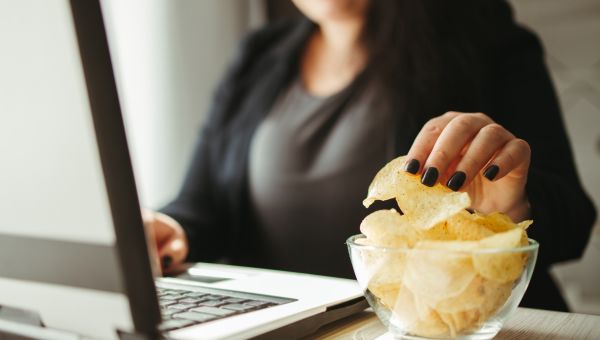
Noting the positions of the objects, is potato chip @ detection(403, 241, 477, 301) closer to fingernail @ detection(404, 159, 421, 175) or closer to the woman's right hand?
fingernail @ detection(404, 159, 421, 175)

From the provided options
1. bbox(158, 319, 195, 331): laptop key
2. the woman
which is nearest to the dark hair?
the woman

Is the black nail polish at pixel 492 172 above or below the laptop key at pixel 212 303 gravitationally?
above

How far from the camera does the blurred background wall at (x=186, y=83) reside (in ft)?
5.36

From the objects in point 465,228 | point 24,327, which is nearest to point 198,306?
point 24,327

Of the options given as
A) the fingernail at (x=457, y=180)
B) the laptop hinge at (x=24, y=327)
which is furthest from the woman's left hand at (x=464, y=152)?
the laptop hinge at (x=24, y=327)

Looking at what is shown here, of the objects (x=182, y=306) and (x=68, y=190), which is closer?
(x=68, y=190)

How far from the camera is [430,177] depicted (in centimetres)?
50

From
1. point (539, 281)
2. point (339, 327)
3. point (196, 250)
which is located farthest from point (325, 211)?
point (339, 327)

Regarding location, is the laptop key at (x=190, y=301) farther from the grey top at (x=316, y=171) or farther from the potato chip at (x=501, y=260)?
the grey top at (x=316, y=171)

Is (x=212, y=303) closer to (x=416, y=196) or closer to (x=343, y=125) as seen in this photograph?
(x=416, y=196)

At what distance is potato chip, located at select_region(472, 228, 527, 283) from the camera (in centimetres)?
41

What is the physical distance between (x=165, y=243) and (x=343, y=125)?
0.44 meters

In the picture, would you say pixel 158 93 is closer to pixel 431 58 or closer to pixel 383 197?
pixel 431 58

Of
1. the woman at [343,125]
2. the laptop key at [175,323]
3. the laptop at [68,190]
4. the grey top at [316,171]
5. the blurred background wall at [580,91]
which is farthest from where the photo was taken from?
the blurred background wall at [580,91]
